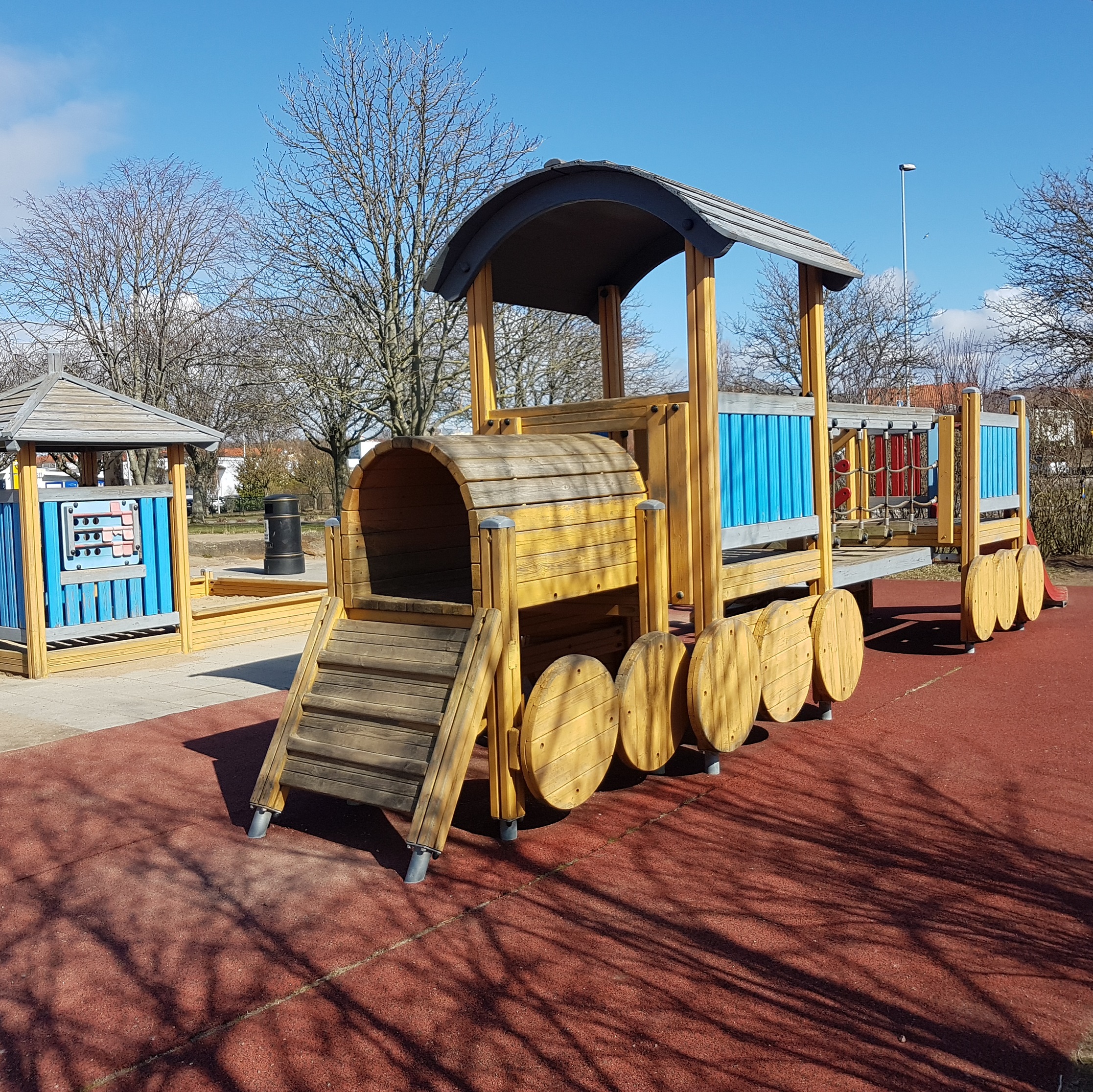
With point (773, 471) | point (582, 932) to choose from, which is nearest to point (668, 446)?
point (773, 471)

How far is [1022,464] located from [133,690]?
1034 cm

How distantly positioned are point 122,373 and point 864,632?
21.9 meters

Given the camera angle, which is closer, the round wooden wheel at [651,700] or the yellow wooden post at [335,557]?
the round wooden wheel at [651,700]

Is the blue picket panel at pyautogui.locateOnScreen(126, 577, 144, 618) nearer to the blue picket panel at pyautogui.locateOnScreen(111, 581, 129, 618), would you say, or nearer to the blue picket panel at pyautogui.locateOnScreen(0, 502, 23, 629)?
the blue picket panel at pyautogui.locateOnScreen(111, 581, 129, 618)

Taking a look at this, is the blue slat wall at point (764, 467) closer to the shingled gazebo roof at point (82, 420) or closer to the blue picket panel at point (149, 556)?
the shingled gazebo roof at point (82, 420)

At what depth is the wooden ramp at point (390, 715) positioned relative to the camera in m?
4.78

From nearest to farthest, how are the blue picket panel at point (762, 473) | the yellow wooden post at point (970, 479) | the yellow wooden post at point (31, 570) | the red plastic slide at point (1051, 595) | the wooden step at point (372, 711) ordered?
the wooden step at point (372, 711) → the blue picket panel at point (762, 473) → the yellow wooden post at point (31, 570) → the yellow wooden post at point (970, 479) → the red plastic slide at point (1051, 595)

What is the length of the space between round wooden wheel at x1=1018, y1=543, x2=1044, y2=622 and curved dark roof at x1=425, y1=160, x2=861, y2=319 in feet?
17.0

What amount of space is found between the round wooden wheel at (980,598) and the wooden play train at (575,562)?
2.14 metres

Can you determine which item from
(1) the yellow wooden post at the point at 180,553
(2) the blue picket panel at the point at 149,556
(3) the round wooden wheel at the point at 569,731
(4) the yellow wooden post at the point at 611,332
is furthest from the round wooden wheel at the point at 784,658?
(2) the blue picket panel at the point at 149,556

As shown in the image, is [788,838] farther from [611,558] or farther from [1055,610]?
[1055,610]

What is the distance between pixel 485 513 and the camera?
5.03 meters

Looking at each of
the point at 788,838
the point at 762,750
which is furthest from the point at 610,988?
the point at 762,750

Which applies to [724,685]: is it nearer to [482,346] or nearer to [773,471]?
[773,471]
